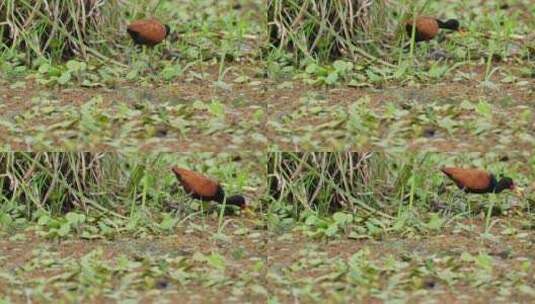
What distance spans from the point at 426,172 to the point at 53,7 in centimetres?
157

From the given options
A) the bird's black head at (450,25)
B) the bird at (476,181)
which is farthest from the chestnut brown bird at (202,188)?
the bird's black head at (450,25)

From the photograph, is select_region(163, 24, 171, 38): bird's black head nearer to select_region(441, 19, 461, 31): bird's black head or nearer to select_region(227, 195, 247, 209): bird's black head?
select_region(227, 195, 247, 209): bird's black head

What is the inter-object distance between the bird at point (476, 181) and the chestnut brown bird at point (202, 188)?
80 centimetres

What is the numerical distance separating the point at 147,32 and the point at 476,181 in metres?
1.37

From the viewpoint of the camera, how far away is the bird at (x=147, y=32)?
4.85m

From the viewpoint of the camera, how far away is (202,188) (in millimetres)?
4891

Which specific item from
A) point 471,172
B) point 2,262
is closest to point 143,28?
point 2,262

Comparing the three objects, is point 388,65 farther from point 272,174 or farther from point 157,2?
point 157,2

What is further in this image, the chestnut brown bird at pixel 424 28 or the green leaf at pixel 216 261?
the chestnut brown bird at pixel 424 28

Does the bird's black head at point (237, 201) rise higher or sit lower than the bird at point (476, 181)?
lower

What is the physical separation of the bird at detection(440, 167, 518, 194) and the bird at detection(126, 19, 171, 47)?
1191 millimetres

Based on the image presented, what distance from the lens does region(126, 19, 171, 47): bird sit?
4848 mm

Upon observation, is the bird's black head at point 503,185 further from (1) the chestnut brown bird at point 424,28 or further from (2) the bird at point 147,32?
(2) the bird at point 147,32

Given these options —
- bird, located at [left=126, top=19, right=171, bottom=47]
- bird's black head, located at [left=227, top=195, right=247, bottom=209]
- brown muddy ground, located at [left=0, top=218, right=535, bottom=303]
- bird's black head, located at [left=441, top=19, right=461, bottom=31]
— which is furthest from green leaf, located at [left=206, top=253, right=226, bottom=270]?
bird's black head, located at [left=441, top=19, right=461, bottom=31]
